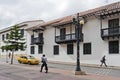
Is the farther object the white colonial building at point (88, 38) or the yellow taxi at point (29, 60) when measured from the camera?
the yellow taxi at point (29, 60)

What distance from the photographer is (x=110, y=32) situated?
1146 inches

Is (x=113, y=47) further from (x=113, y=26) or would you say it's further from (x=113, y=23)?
(x=113, y=23)

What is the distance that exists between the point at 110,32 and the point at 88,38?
15.7 feet

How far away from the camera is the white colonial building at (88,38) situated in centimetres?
2927

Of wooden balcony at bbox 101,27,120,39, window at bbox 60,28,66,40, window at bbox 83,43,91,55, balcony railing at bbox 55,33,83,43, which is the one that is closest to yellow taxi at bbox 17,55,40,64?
balcony railing at bbox 55,33,83,43

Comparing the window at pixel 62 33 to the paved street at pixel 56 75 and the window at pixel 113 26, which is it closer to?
the window at pixel 113 26

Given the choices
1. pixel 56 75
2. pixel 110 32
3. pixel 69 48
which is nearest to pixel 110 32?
pixel 110 32

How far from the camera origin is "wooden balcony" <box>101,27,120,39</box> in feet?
92.8

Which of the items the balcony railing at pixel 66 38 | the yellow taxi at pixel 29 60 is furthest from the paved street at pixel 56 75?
the balcony railing at pixel 66 38

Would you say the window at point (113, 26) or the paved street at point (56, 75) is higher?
the window at point (113, 26)

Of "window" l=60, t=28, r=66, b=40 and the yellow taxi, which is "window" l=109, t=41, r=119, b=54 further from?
the yellow taxi

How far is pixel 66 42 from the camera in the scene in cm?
3672

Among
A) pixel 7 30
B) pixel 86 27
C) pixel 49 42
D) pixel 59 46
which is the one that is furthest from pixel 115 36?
pixel 7 30

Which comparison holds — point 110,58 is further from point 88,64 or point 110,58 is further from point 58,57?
point 58,57
